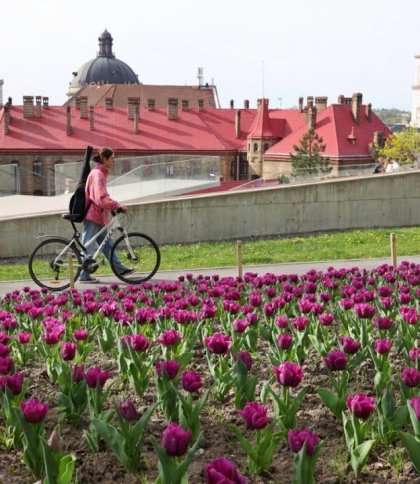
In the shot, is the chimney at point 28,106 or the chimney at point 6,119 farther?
the chimney at point 28,106

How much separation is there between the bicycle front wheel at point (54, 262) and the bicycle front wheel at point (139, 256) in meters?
0.62

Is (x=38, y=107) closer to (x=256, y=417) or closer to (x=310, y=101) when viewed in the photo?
(x=310, y=101)

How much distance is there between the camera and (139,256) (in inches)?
493

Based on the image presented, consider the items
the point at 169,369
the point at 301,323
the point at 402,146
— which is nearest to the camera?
the point at 169,369

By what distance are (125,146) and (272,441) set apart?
89916 millimetres

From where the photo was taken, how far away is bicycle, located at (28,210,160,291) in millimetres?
12344

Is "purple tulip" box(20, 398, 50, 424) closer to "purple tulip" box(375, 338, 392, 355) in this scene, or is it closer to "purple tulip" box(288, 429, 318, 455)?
"purple tulip" box(288, 429, 318, 455)

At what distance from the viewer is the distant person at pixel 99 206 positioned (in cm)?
1226

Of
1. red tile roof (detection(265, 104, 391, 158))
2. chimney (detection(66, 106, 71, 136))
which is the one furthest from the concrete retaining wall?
chimney (detection(66, 106, 71, 136))

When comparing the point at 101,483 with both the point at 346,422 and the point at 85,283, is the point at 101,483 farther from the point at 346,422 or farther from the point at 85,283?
the point at 85,283

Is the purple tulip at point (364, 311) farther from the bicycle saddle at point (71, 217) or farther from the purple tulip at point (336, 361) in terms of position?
the bicycle saddle at point (71, 217)

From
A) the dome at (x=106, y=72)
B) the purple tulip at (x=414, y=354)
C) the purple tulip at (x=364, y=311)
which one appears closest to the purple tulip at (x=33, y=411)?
the purple tulip at (x=414, y=354)

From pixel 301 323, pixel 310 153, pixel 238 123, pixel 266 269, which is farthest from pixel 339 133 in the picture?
pixel 301 323

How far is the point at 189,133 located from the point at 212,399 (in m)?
94.0
